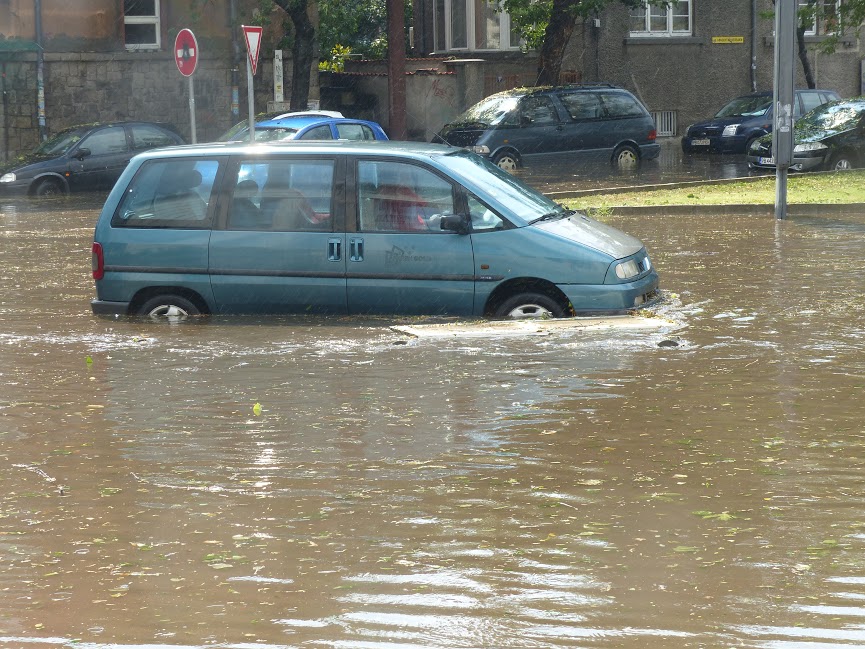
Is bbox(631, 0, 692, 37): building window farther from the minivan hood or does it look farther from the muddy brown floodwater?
the muddy brown floodwater

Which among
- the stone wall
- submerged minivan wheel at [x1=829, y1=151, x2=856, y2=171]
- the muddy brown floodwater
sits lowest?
the muddy brown floodwater

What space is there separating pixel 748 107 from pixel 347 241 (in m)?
25.0

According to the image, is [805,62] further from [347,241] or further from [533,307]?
[347,241]

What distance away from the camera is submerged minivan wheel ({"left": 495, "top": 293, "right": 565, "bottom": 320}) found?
10492mm

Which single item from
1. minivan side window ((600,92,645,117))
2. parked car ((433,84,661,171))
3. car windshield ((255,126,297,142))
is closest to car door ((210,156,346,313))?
car windshield ((255,126,297,142))

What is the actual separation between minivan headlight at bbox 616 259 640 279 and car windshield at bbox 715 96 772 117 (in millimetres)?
23787

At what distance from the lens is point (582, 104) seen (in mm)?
29609

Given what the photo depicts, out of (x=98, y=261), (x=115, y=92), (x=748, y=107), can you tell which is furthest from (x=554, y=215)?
(x=115, y=92)

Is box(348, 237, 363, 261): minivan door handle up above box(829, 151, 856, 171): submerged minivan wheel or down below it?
below

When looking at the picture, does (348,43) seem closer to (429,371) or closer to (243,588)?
(429,371)

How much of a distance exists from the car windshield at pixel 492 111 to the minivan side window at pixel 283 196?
18.1 meters

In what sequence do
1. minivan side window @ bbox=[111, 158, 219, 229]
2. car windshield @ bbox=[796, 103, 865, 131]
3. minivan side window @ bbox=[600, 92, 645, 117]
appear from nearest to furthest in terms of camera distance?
minivan side window @ bbox=[111, 158, 219, 229] → car windshield @ bbox=[796, 103, 865, 131] → minivan side window @ bbox=[600, 92, 645, 117]

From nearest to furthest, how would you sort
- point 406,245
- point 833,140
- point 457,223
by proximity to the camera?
1. point 457,223
2. point 406,245
3. point 833,140

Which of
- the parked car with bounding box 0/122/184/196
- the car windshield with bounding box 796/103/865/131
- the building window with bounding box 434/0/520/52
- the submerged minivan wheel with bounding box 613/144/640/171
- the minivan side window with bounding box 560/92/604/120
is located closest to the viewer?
the car windshield with bounding box 796/103/865/131
